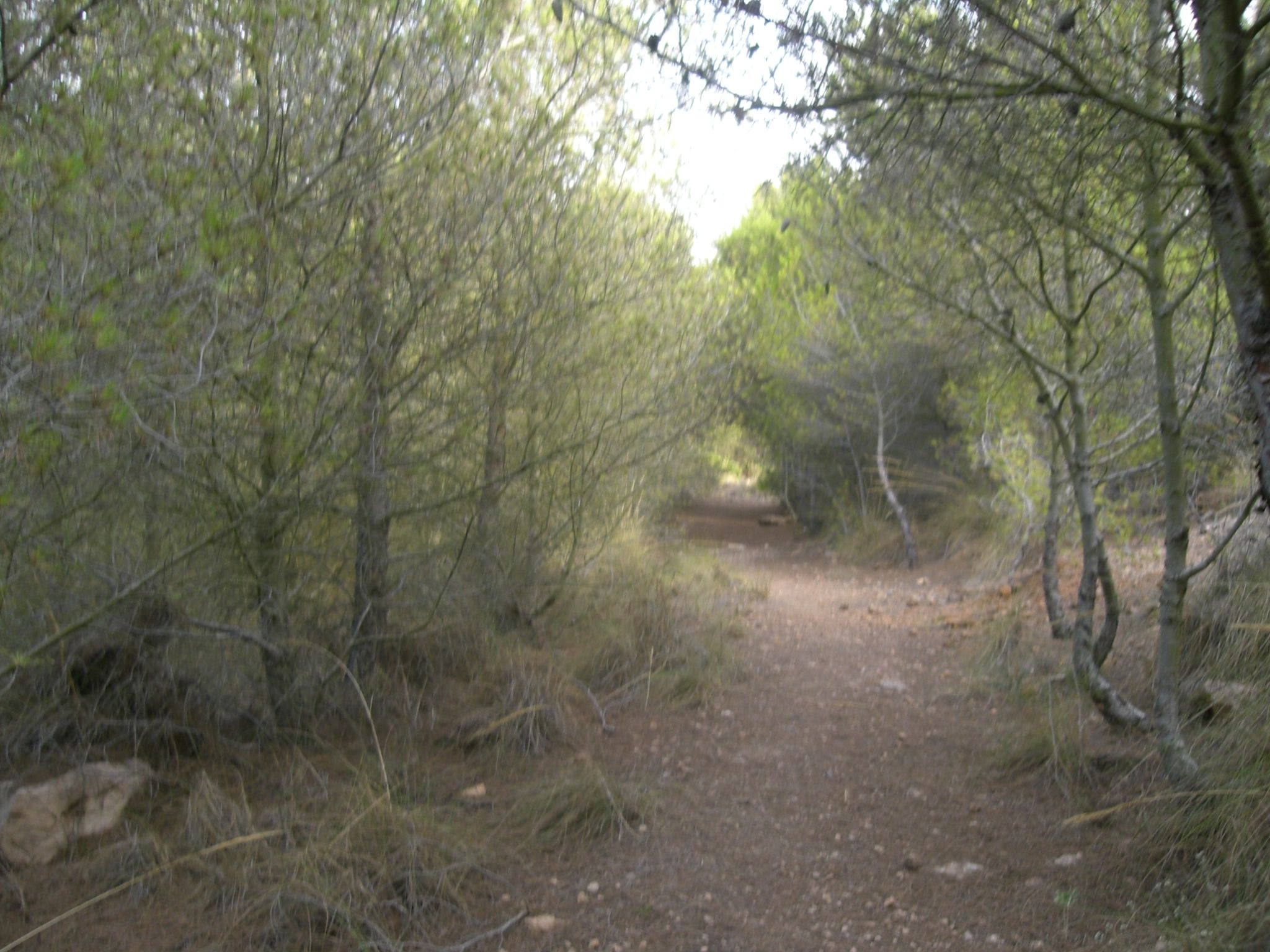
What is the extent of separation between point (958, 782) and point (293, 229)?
4.58m

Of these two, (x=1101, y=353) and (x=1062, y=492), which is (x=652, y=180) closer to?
(x=1101, y=353)

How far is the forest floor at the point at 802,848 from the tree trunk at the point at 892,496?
8.09m

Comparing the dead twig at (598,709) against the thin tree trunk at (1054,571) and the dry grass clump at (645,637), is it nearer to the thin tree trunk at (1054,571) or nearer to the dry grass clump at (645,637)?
the dry grass clump at (645,637)

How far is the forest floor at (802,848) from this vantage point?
4.02 m

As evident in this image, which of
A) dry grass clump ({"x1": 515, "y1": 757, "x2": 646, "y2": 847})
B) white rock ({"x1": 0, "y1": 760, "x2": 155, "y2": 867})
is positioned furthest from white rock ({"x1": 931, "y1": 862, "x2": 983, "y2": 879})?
white rock ({"x1": 0, "y1": 760, "x2": 155, "y2": 867})

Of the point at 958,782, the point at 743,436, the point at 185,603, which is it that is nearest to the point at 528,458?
the point at 185,603

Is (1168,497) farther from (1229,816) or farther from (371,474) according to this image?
(371,474)

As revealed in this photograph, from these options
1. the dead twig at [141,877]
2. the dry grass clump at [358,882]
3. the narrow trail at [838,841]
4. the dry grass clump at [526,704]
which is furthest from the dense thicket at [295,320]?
the narrow trail at [838,841]

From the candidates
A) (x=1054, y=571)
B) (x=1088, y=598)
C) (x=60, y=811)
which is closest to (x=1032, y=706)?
(x=1088, y=598)

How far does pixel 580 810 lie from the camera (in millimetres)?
5117

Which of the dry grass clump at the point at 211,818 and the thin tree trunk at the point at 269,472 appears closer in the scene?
the thin tree trunk at the point at 269,472

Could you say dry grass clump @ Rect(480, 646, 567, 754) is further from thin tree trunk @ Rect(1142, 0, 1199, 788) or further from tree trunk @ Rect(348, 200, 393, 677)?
thin tree trunk @ Rect(1142, 0, 1199, 788)

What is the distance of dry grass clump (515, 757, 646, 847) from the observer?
504 cm

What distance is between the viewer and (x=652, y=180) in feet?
29.7
